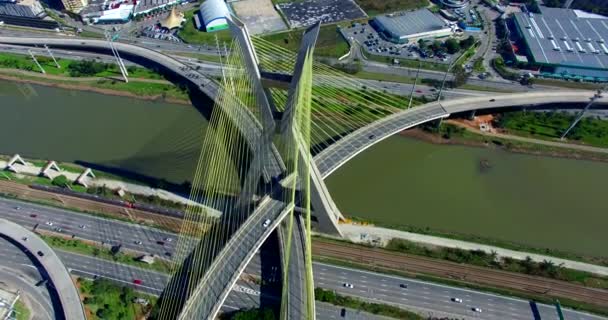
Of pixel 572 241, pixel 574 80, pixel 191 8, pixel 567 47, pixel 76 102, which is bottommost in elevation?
pixel 76 102

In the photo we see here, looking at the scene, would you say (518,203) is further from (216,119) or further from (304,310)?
(216,119)

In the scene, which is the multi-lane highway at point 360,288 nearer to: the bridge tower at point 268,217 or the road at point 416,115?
the bridge tower at point 268,217

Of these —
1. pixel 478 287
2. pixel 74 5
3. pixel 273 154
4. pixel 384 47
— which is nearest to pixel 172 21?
pixel 74 5

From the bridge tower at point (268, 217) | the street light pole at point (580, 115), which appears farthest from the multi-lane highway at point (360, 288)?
the street light pole at point (580, 115)

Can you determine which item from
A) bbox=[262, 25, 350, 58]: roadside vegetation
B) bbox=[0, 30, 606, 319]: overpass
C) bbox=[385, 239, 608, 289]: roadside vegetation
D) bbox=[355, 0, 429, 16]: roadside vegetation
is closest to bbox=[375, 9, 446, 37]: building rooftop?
bbox=[355, 0, 429, 16]: roadside vegetation

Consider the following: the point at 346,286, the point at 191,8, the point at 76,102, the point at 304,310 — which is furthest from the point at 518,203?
the point at 191,8

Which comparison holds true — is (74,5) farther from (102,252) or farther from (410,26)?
(410,26)
